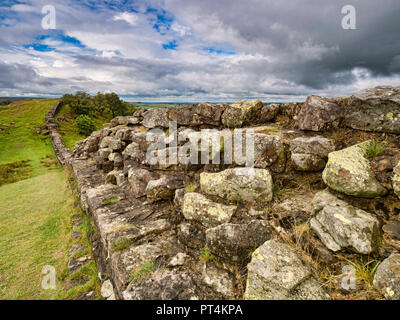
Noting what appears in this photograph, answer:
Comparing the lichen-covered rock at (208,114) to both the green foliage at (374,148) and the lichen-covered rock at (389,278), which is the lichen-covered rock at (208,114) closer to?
the green foliage at (374,148)

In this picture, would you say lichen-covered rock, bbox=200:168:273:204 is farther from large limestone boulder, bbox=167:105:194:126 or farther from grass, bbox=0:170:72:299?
grass, bbox=0:170:72:299

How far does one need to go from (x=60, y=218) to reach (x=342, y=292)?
1219cm

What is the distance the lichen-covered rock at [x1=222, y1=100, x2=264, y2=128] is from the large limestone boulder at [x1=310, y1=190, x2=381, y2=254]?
4363mm

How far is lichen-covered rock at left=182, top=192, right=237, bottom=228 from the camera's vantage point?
15.8 feet

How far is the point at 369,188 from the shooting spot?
372 centimetres

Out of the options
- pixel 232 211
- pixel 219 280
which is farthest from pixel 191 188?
pixel 219 280

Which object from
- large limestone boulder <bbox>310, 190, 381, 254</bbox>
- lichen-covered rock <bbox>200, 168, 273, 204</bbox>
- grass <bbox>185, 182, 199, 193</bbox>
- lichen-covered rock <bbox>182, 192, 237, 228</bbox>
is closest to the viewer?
large limestone boulder <bbox>310, 190, 381, 254</bbox>

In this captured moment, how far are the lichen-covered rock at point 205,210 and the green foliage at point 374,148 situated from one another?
10.6ft

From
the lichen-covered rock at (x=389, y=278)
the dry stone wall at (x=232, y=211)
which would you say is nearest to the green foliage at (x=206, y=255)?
the dry stone wall at (x=232, y=211)

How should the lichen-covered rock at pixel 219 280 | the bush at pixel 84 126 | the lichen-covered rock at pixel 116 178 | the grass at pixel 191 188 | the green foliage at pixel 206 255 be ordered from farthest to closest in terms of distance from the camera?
the bush at pixel 84 126, the lichen-covered rock at pixel 116 178, the grass at pixel 191 188, the green foliage at pixel 206 255, the lichen-covered rock at pixel 219 280

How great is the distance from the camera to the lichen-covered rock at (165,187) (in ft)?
21.8

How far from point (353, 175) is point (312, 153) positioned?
128cm

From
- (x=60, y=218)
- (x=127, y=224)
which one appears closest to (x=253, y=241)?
(x=127, y=224)

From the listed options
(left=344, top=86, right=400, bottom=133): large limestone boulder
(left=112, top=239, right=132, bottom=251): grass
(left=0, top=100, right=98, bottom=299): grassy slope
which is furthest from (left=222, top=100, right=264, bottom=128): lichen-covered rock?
(left=0, top=100, right=98, bottom=299): grassy slope
